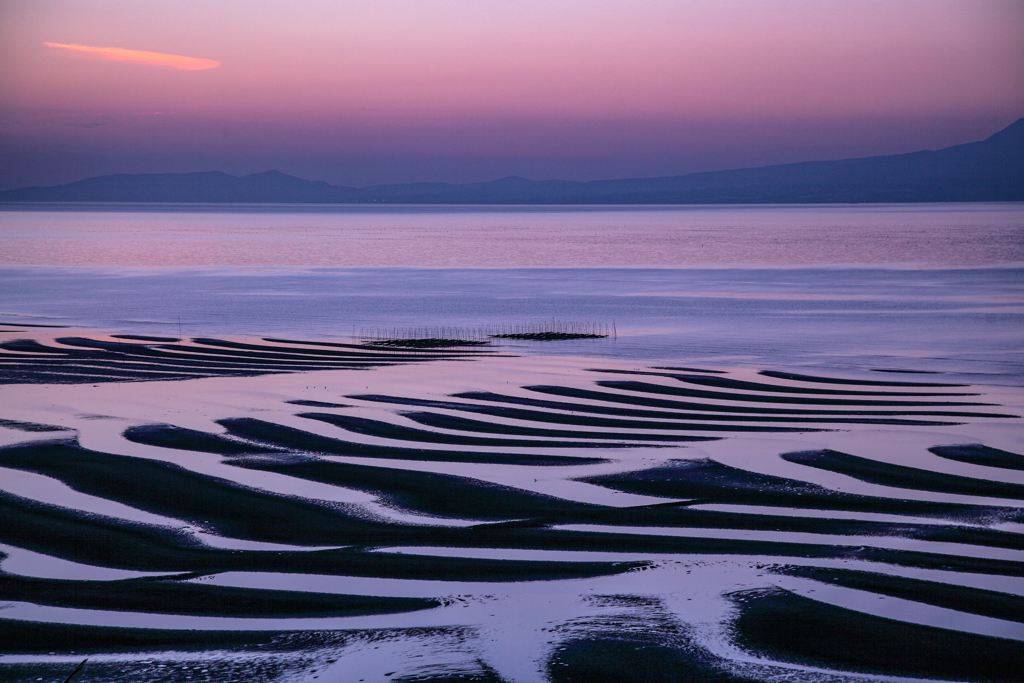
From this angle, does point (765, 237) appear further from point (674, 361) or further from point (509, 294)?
point (674, 361)

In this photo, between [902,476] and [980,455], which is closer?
[902,476]

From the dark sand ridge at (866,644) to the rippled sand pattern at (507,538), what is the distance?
0.07ft

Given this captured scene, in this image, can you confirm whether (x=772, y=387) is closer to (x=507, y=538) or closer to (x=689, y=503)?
(x=689, y=503)

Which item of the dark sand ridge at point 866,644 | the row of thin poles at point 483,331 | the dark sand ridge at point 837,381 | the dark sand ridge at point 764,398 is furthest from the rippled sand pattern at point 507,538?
the row of thin poles at point 483,331

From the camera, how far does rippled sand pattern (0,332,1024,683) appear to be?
23.5 feet

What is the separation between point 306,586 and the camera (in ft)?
28.0

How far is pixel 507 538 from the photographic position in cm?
990

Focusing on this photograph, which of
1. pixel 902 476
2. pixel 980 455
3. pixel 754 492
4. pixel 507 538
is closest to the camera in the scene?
pixel 507 538

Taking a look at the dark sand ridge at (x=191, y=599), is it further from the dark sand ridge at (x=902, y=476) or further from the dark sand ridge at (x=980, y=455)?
the dark sand ridge at (x=980, y=455)

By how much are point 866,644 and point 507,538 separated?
12.2ft

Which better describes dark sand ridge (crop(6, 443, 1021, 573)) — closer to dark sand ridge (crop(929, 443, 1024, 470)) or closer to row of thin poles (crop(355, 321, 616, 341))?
dark sand ridge (crop(929, 443, 1024, 470))

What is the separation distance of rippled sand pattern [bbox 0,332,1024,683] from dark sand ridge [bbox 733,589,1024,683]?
2 centimetres

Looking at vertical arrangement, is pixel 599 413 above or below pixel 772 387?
above

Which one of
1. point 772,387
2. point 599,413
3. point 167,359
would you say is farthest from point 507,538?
point 167,359
